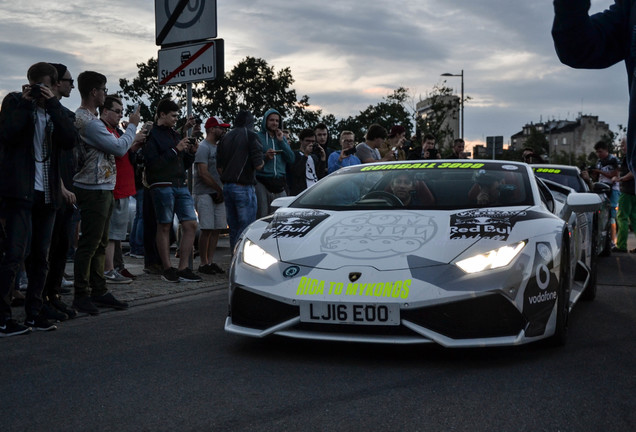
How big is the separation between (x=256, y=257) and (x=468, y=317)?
1314mm

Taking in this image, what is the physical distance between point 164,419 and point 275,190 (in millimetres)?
6806

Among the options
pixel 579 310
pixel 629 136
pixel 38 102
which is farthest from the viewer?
pixel 579 310

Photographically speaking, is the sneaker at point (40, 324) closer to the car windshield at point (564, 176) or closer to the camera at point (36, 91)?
the camera at point (36, 91)

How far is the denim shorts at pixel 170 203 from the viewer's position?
27.1 ft

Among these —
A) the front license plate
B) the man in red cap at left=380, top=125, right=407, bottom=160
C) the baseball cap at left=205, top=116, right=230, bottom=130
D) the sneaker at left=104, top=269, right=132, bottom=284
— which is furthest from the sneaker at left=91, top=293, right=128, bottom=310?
the man in red cap at left=380, top=125, right=407, bottom=160

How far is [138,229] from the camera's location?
10812 mm

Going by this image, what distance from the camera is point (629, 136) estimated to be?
235 centimetres

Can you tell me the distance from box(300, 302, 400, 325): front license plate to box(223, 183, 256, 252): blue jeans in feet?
15.6

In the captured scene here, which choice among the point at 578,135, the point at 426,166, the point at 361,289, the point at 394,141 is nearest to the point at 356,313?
the point at 361,289

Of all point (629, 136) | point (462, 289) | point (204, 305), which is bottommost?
point (204, 305)

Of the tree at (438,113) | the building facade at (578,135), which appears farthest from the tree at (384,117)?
the building facade at (578,135)

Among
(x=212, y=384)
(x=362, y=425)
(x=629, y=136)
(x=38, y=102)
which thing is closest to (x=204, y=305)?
(x=38, y=102)

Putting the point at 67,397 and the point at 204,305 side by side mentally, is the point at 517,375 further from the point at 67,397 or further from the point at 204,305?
the point at 204,305

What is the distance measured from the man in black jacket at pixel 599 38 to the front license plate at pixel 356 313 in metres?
1.91
